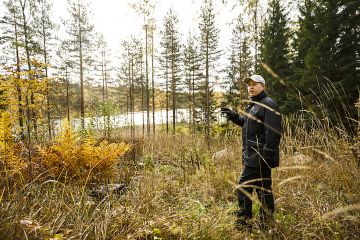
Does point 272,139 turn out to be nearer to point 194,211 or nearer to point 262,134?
point 262,134

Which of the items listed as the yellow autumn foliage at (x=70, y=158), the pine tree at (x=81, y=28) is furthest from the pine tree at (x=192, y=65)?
the yellow autumn foliage at (x=70, y=158)

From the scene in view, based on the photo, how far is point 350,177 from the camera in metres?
2.11

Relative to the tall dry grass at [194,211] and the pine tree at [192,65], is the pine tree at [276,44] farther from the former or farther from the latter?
the pine tree at [192,65]

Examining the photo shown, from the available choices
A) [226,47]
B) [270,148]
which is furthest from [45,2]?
[270,148]

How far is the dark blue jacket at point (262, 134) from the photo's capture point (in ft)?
8.59

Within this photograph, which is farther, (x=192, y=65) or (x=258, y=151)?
(x=192, y=65)

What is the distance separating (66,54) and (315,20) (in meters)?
23.6

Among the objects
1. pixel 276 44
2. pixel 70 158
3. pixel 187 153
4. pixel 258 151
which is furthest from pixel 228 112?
pixel 276 44

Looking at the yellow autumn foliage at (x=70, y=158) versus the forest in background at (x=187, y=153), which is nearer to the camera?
the forest in background at (x=187, y=153)

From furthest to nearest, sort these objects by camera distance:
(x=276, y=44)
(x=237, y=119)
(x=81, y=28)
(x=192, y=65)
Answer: (x=192, y=65)
(x=81, y=28)
(x=276, y=44)
(x=237, y=119)

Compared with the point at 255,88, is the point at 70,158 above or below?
below

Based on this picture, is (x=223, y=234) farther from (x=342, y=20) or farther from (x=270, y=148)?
(x=342, y=20)

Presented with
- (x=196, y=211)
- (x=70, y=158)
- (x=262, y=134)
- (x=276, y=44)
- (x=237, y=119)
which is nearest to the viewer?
(x=262, y=134)

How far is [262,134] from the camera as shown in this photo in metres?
2.88
